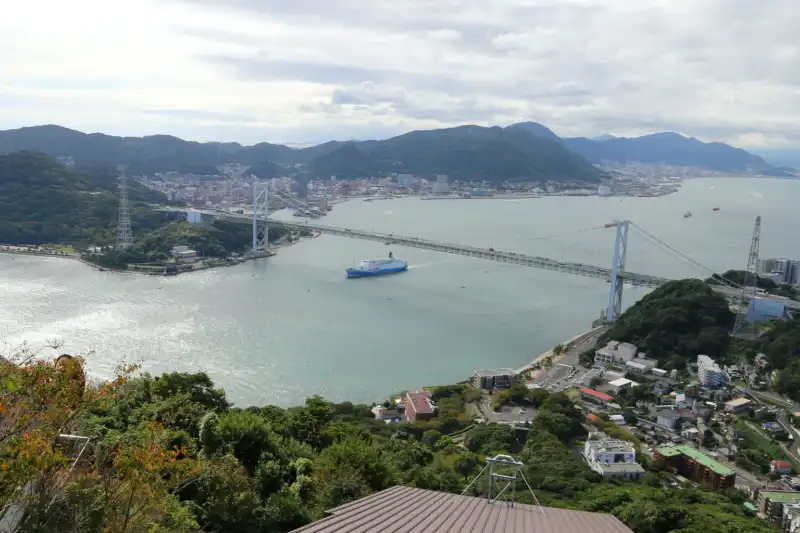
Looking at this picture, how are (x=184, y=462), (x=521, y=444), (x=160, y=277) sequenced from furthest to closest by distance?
1. (x=160, y=277)
2. (x=521, y=444)
3. (x=184, y=462)

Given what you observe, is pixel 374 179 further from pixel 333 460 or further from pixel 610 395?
pixel 333 460

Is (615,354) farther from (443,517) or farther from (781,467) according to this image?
(443,517)

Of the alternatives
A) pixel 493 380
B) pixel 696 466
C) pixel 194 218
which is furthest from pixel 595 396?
pixel 194 218

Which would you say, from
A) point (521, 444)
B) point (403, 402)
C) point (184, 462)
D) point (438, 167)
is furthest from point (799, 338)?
point (438, 167)

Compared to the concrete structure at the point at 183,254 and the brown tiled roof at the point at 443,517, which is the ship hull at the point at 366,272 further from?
the brown tiled roof at the point at 443,517

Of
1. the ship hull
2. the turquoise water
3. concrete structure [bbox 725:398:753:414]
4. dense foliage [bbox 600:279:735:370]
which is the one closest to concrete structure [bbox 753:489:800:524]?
concrete structure [bbox 725:398:753:414]

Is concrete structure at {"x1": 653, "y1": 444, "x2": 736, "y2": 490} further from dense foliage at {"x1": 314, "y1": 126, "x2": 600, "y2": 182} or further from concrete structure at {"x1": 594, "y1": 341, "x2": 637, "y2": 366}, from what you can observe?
dense foliage at {"x1": 314, "y1": 126, "x2": 600, "y2": 182}

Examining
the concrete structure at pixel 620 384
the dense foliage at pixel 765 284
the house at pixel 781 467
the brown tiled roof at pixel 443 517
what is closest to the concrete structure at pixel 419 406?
the concrete structure at pixel 620 384
